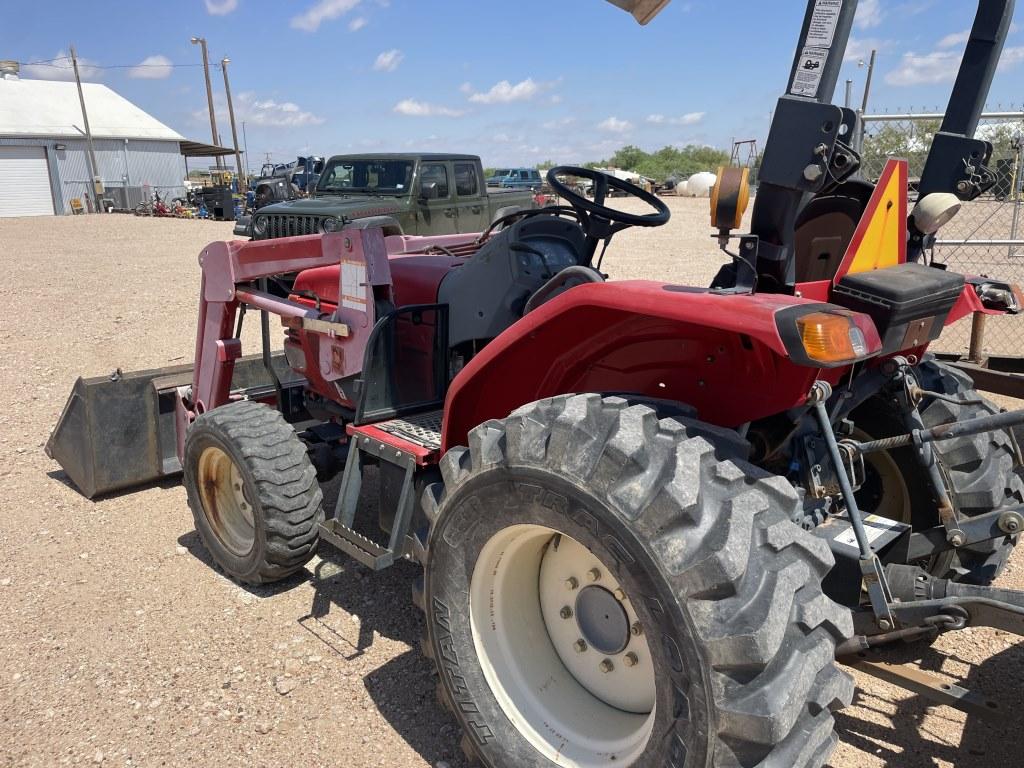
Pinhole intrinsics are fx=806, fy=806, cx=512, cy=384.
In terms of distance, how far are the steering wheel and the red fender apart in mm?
734

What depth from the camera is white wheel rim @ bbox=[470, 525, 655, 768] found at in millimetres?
2305

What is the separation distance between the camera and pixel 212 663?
10.8 feet

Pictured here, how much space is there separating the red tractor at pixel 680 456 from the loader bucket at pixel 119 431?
1181 mm

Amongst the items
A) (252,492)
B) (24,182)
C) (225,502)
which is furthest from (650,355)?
(24,182)

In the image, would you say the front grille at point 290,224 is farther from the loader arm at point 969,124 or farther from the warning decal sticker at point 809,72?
the warning decal sticker at point 809,72

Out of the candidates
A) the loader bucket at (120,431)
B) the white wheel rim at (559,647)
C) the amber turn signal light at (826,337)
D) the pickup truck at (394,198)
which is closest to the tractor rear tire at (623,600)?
the white wheel rim at (559,647)

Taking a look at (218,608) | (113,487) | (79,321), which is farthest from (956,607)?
(79,321)

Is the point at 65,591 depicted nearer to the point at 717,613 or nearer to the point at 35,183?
the point at 717,613

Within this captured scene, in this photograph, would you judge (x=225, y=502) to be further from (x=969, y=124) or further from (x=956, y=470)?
(x=969, y=124)

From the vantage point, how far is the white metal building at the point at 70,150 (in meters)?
39.0

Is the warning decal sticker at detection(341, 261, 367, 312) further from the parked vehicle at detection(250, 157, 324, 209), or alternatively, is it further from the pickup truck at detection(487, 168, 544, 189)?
the pickup truck at detection(487, 168, 544, 189)

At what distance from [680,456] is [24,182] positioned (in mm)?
45599

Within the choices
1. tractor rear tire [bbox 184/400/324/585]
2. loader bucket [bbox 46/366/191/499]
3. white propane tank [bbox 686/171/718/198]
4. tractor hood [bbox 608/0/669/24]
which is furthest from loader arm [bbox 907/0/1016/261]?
white propane tank [bbox 686/171/718/198]

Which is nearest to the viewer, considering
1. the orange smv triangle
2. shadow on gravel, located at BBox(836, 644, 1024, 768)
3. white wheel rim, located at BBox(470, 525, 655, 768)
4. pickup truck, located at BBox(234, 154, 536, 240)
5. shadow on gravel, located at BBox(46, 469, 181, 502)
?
the orange smv triangle
